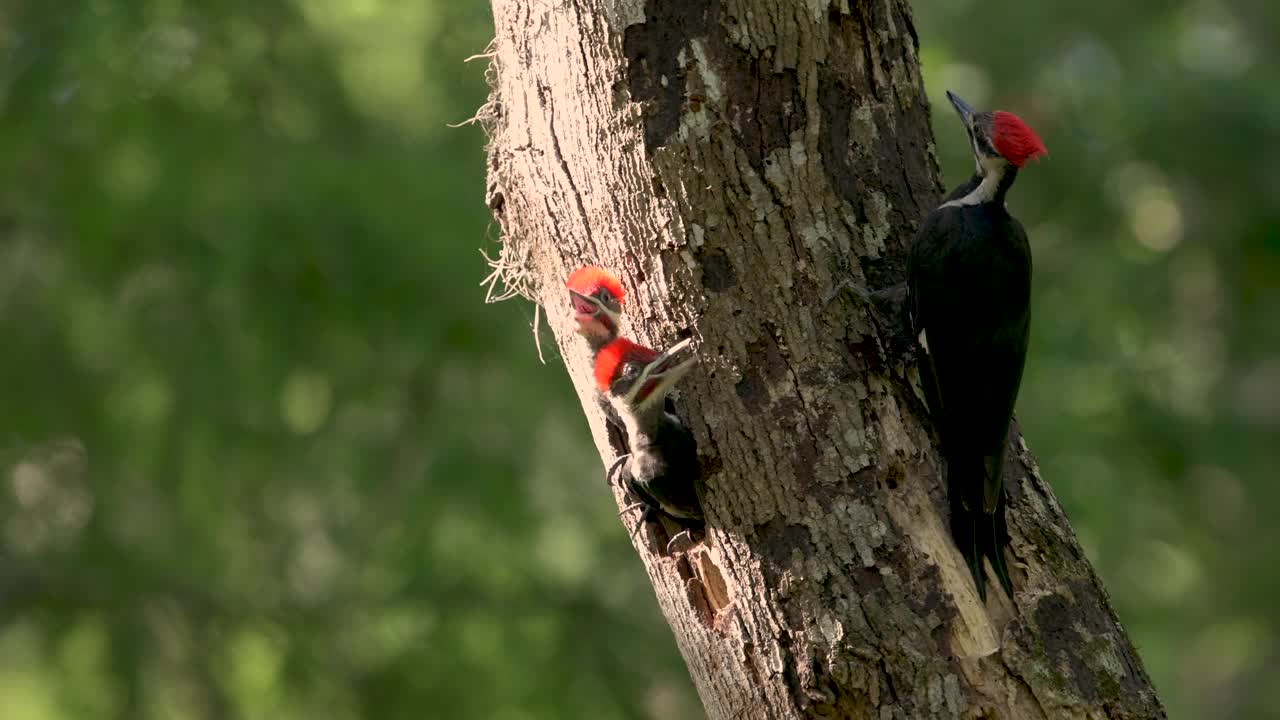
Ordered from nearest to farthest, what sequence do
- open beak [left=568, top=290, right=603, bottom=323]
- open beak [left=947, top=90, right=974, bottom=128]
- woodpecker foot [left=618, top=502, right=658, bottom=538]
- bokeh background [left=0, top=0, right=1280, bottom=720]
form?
open beak [left=568, top=290, right=603, bottom=323] < woodpecker foot [left=618, top=502, right=658, bottom=538] < open beak [left=947, top=90, right=974, bottom=128] < bokeh background [left=0, top=0, right=1280, bottom=720]

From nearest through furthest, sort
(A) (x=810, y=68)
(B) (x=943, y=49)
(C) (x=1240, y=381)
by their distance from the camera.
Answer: (A) (x=810, y=68)
(B) (x=943, y=49)
(C) (x=1240, y=381)

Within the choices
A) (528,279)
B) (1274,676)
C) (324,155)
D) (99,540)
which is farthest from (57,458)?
(1274,676)

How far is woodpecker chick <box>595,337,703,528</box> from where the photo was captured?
2.45 metres

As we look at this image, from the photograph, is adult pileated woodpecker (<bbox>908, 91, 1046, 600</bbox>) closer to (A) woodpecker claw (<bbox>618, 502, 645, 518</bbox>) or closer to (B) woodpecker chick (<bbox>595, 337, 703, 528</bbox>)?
(B) woodpecker chick (<bbox>595, 337, 703, 528</bbox>)

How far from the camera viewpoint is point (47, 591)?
644 cm

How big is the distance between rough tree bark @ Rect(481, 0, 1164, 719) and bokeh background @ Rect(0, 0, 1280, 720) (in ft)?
11.9

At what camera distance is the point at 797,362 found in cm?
250

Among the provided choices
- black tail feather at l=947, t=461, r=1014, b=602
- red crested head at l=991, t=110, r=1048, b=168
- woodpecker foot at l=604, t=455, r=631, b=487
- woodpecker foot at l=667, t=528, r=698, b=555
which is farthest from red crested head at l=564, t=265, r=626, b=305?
Answer: red crested head at l=991, t=110, r=1048, b=168

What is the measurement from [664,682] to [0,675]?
3346 millimetres

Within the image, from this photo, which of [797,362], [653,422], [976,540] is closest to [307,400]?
[653,422]

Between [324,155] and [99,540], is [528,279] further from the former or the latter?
[99,540]

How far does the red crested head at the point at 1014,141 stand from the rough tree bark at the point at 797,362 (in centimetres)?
15

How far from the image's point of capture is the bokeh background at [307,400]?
6070 millimetres

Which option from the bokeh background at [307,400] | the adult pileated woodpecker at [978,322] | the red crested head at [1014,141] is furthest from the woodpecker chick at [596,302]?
the bokeh background at [307,400]
